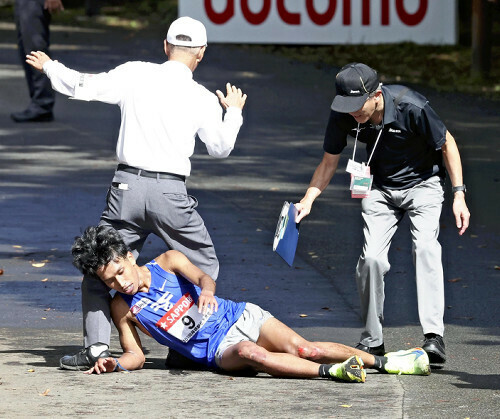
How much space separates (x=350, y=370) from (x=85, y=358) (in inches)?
53.7

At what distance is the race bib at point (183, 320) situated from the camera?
6414 mm

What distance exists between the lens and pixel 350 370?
6230 millimetres

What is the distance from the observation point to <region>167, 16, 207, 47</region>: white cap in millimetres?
6527

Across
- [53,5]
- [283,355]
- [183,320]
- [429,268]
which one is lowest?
[283,355]

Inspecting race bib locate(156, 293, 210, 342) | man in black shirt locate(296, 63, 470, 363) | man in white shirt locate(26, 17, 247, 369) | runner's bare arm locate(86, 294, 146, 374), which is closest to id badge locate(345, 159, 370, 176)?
man in black shirt locate(296, 63, 470, 363)

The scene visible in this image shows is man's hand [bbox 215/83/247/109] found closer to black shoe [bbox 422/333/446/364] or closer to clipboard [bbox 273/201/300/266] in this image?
clipboard [bbox 273/201/300/266]

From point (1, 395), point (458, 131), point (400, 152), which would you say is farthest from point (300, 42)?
point (1, 395)

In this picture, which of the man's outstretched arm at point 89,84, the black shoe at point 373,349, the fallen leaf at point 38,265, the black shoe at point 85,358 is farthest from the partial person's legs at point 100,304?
the fallen leaf at point 38,265

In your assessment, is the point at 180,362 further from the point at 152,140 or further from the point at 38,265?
the point at 38,265

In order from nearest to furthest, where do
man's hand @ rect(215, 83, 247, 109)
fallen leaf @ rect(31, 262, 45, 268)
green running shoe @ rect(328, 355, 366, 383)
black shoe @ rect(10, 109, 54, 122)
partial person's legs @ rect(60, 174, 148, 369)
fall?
1. green running shoe @ rect(328, 355, 366, 383)
2. partial person's legs @ rect(60, 174, 148, 369)
3. man's hand @ rect(215, 83, 247, 109)
4. fallen leaf @ rect(31, 262, 45, 268)
5. black shoe @ rect(10, 109, 54, 122)

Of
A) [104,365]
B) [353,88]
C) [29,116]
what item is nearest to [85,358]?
[104,365]

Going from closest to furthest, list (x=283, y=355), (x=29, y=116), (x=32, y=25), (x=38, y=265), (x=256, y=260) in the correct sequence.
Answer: (x=283, y=355) → (x=38, y=265) → (x=256, y=260) → (x=32, y=25) → (x=29, y=116)

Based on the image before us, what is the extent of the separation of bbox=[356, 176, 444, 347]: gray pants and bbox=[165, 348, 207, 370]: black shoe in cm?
94

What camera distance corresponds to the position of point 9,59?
2011 cm
